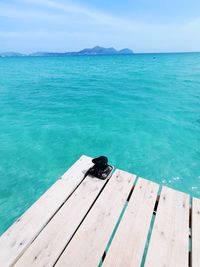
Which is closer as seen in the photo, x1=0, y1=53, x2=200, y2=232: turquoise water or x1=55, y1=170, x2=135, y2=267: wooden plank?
x1=55, y1=170, x2=135, y2=267: wooden plank

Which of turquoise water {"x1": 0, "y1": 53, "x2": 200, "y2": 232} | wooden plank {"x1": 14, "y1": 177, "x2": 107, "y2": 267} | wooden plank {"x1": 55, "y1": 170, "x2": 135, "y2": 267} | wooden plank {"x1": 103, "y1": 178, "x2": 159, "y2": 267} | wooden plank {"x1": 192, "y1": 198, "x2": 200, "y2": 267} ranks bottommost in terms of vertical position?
turquoise water {"x1": 0, "y1": 53, "x2": 200, "y2": 232}

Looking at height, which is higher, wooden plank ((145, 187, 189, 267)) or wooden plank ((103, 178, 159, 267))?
wooden plank ((103, 178, 159, 267))

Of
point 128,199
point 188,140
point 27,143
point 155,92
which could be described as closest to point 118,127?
point 188,140

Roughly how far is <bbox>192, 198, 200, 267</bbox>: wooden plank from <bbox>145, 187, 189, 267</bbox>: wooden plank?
73mm

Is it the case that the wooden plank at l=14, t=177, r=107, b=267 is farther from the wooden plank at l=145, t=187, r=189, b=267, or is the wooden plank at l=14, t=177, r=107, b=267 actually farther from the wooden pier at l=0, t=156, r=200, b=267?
the wooden plank at l=145, t=187, r=189, b=267

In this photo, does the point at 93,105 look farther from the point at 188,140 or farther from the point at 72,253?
the point at 72,253

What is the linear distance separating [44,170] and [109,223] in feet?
14.6

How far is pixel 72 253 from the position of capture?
5.63ft

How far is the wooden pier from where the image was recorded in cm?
169

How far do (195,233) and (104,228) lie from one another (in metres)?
1.12

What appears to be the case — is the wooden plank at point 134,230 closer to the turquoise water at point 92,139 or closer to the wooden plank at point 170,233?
the wooden plank at point 170,233

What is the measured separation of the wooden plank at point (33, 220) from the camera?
1.68m

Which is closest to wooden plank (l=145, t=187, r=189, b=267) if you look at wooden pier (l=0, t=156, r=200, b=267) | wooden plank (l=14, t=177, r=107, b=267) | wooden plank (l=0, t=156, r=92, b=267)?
wooden pier (l=0, t=156, r=200, b=267)

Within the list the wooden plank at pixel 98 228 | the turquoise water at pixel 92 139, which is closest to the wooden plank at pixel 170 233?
the wooden plank at pixel 98 228
